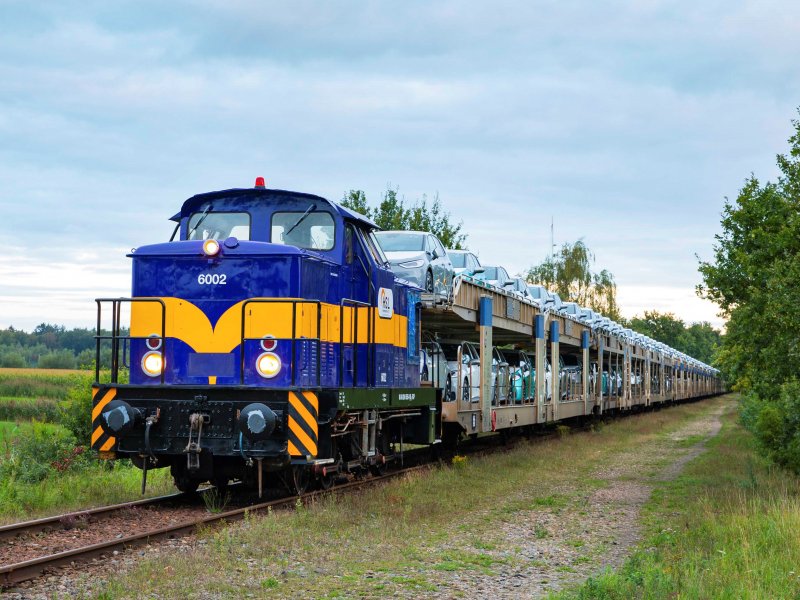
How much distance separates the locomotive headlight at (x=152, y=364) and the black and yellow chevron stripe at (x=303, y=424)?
1.74 m

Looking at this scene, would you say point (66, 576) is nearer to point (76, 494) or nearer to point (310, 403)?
point (310, 403)

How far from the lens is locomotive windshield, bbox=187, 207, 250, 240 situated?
35.6ft

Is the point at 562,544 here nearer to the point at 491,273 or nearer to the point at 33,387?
the point at 491,273

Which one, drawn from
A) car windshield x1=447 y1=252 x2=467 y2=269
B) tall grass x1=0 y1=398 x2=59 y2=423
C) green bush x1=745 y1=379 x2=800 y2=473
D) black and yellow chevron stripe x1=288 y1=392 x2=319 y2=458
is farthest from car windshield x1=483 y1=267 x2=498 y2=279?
tall grass x1=0 y1=398 x2=59 y2=423

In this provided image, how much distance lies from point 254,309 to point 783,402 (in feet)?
26.5

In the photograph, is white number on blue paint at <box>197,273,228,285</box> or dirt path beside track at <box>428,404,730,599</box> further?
white number on blue paint at <box>197,273,228,285</box>

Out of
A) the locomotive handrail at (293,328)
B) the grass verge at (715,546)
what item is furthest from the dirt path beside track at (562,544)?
the locomotive handrail at (293,328)

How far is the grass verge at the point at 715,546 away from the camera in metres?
6.52

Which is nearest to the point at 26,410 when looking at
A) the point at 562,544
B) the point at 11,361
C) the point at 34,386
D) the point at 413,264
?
the point at 34,386

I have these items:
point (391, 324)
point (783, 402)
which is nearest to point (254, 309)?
point (391, 324)

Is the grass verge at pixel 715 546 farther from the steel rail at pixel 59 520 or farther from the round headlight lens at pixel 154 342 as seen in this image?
the round headlight lens at pixel 154 342

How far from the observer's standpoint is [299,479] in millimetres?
10992

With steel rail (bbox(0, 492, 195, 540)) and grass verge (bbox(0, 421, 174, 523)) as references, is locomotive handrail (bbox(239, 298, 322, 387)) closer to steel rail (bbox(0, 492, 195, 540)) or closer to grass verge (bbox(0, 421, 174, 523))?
steel rail (bbox(0, 492, 195, 540))

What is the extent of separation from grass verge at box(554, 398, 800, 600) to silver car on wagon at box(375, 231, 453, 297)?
15.4 ft
